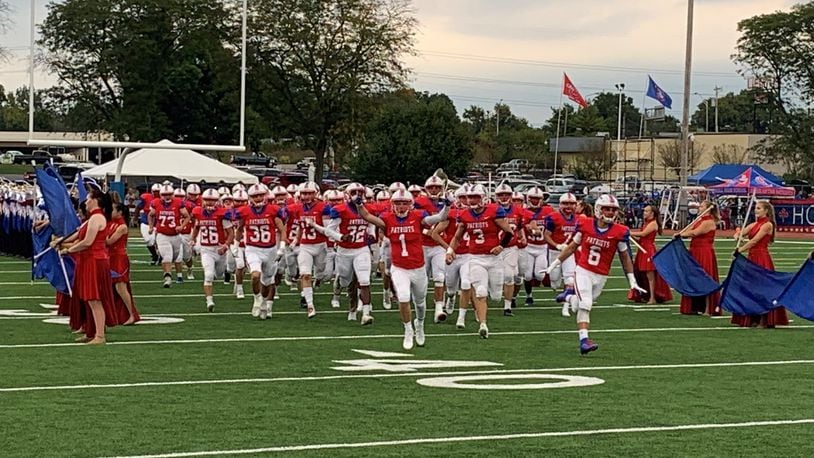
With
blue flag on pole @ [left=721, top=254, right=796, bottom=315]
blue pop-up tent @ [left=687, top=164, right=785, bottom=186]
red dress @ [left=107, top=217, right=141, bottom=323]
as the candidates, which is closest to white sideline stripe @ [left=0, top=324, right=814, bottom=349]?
blue flag on pole @ [left=721, top=254, right=796, bottom=315]

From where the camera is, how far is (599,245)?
45.5 feet

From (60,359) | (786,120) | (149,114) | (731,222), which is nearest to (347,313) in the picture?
(60,359)

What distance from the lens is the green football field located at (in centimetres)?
881

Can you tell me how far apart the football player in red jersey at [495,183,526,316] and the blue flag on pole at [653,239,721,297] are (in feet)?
8.42

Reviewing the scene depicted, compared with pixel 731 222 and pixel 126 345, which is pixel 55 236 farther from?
pixel 731 222

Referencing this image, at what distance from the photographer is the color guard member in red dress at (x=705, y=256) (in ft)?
63.3

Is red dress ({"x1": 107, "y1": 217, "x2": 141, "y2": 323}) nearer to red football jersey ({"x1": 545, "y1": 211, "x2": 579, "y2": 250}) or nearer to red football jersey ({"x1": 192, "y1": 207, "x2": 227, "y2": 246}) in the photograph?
red football jersey ({"x1": 192, "y1": 207, "x2": 227, "y2": 246})

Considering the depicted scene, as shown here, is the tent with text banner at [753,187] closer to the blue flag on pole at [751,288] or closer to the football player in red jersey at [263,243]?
the blue flag on pole at [751,288]

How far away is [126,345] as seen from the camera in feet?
46.7

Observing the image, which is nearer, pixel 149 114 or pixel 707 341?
pixel 707 341

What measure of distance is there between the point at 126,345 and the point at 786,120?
57301 mm

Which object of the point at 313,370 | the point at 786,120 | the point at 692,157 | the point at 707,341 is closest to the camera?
the point at 313,370

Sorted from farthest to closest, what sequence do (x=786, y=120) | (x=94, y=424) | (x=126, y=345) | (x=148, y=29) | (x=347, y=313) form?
(x=786, y=120) < (x=148, y=29) < (x=347, y=313) < (x=126, y=345) < (x=94, y=424)

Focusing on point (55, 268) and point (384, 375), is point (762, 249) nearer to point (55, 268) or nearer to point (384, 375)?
point (384, 375)
